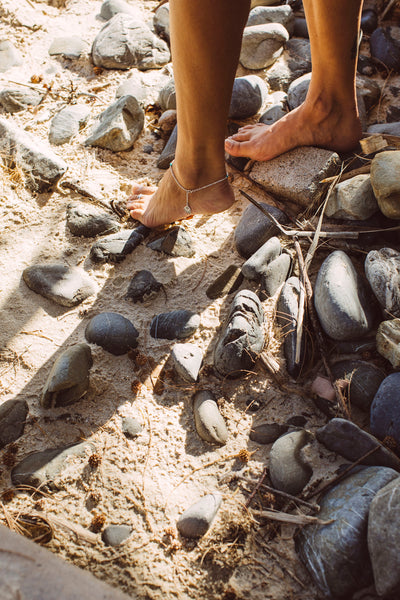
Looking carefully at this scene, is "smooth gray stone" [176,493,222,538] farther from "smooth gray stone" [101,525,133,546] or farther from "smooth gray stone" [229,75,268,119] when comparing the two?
"smooth gray stone" [229,75,268,119]

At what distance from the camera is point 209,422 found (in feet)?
5.17

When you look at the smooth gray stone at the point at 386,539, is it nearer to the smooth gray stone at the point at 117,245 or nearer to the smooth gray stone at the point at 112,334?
the smooth gray stone at the point at 112,334

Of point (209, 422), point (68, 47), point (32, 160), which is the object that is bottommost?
point (209, 422)

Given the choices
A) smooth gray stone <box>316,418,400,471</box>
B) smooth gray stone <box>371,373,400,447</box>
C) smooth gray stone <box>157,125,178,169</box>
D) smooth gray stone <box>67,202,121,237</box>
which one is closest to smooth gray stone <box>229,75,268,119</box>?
smooth gray stone <box>157,125,178,169</box>

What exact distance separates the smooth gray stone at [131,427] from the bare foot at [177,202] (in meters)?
1.12

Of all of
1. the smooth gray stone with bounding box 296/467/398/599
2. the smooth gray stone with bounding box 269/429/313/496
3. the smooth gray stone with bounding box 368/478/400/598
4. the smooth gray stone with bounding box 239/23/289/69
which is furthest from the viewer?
the smooth gray stone with bounding box 239/23/289/69

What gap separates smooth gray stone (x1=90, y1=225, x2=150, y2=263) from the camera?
2.15 meters

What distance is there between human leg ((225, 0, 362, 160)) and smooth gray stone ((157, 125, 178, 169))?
1.18 ft

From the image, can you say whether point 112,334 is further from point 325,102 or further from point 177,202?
point 325,102

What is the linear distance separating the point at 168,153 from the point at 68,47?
158 centimetres

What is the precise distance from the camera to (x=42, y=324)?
1914mm

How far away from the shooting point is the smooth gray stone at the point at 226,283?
6.67ft

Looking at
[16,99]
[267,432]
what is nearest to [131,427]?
[267,432]

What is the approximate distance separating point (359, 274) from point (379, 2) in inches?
120
